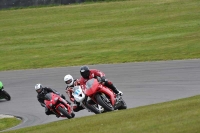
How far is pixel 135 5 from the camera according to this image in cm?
4109

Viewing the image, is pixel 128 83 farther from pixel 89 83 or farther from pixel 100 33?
pixel 100 33

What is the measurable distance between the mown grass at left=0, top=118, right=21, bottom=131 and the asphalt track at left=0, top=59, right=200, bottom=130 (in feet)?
0.82

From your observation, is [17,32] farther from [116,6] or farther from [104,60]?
[104,60]

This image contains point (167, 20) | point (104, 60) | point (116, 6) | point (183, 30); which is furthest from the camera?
point (116, 6)

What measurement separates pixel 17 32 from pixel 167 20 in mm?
9353

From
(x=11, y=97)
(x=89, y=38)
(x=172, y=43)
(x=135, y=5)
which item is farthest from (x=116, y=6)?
(x=11, y=97)

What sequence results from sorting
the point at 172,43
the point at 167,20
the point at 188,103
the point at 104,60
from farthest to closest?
the point at 167,20, the point at 172,43, the point at 104,60, the point at 188,103

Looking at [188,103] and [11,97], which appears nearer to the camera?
[188,103]

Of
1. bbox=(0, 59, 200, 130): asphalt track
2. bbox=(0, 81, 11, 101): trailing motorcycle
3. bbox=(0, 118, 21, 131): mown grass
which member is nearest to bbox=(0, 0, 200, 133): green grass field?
bbox=(0, 59, 200, 130): asphalt track

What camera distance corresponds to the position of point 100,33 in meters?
35.4

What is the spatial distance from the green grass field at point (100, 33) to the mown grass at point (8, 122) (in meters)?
9.30

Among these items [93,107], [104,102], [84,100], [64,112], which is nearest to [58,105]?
[64,112]

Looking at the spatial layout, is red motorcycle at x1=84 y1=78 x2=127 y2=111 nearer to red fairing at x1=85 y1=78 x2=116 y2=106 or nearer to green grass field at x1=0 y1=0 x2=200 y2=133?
red fairing at x1=85 y1=78 x2=116 y2=106

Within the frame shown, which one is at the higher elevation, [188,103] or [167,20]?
[188,103]
